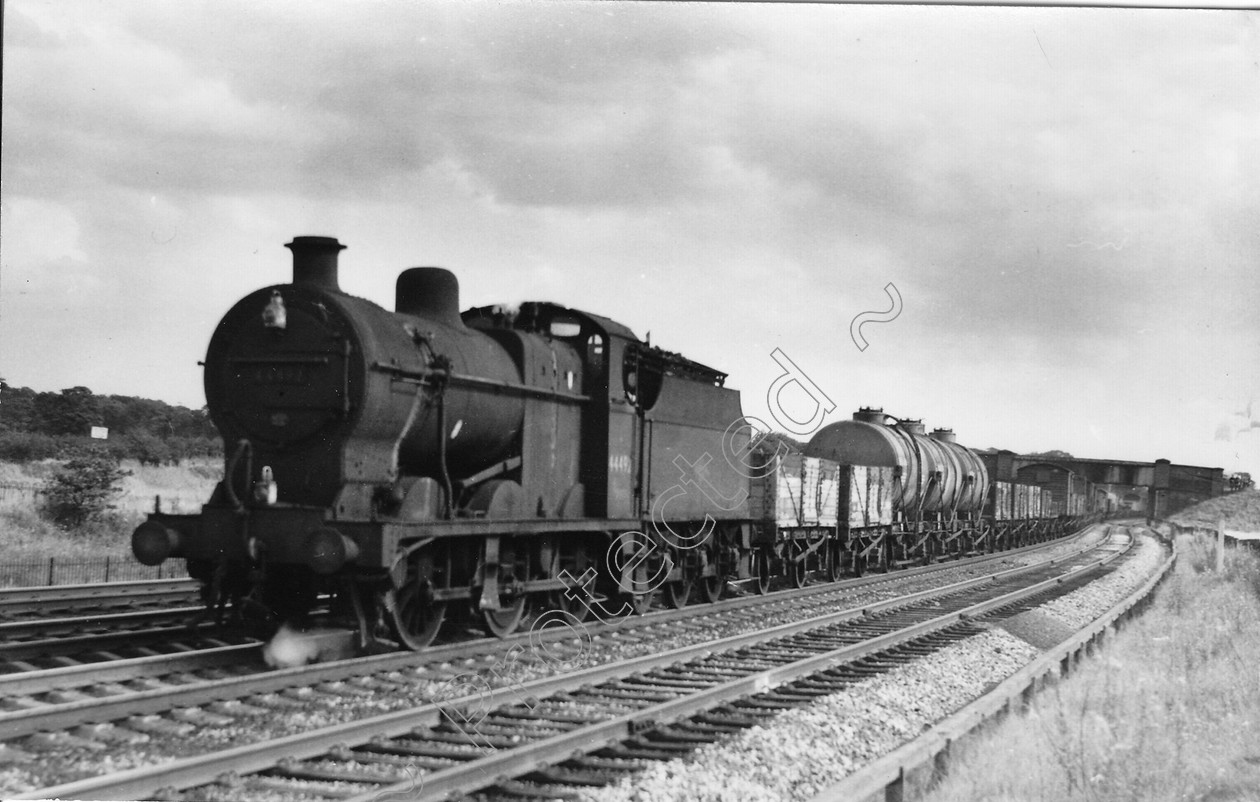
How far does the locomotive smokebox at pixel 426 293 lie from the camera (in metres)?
10.1

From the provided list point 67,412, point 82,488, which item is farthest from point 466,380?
point 82,488

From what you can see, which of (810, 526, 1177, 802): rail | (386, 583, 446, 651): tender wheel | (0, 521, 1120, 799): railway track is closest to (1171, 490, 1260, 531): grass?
(810, 526, 1177, 802): rail

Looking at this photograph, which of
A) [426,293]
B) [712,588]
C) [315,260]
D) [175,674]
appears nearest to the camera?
[175,674]

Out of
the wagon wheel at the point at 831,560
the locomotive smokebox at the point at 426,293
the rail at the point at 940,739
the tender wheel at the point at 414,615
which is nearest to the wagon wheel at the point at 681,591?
the tender wheel at the point at 414,615

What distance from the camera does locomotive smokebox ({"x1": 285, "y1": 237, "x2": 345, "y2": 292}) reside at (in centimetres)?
889

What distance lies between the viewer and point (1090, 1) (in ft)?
25.4

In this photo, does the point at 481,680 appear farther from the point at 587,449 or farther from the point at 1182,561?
the point at 1182,561

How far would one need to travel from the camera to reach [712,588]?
49.2 ft

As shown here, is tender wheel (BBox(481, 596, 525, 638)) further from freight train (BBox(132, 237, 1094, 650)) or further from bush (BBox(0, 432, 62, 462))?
bush (BBox(0, 432, 62, 462))

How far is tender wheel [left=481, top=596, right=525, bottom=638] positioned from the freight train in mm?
24

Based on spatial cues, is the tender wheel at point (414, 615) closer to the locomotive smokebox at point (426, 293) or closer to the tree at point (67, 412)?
the locomotive smokebox at point (426, 293)

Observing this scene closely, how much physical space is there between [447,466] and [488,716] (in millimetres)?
3642

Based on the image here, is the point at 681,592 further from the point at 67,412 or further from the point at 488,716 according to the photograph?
the point at 67,412

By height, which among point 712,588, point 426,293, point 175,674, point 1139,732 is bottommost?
point 1139,732
